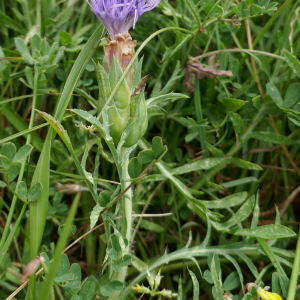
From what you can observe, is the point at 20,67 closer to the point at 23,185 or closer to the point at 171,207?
the point at 23,185

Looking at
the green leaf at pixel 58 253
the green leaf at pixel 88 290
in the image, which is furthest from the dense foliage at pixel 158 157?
the green leaf at pixel 58 253

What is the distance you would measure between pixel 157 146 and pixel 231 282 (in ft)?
1.70

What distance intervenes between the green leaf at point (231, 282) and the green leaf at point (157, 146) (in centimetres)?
48

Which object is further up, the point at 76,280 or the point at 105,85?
the point at 105,85

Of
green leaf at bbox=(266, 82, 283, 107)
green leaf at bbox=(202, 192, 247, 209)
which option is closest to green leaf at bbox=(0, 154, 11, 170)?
green leaf at bbox=(202, 192, 247, 209)

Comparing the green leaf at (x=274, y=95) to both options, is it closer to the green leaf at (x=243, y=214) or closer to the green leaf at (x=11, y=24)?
the green leaf at (x=243, y=214)

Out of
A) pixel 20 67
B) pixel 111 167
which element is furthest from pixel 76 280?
pixel 20 67

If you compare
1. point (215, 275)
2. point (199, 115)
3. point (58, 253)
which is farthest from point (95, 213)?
point (199, 115)

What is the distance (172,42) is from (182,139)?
0.48 meters

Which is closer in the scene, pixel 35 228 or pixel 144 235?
pixel 35 228

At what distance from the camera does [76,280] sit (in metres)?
0.88

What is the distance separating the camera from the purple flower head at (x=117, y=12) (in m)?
0.88

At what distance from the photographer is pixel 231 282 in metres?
1.01

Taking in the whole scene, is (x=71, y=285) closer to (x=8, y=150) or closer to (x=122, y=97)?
(x=8, y=150)
